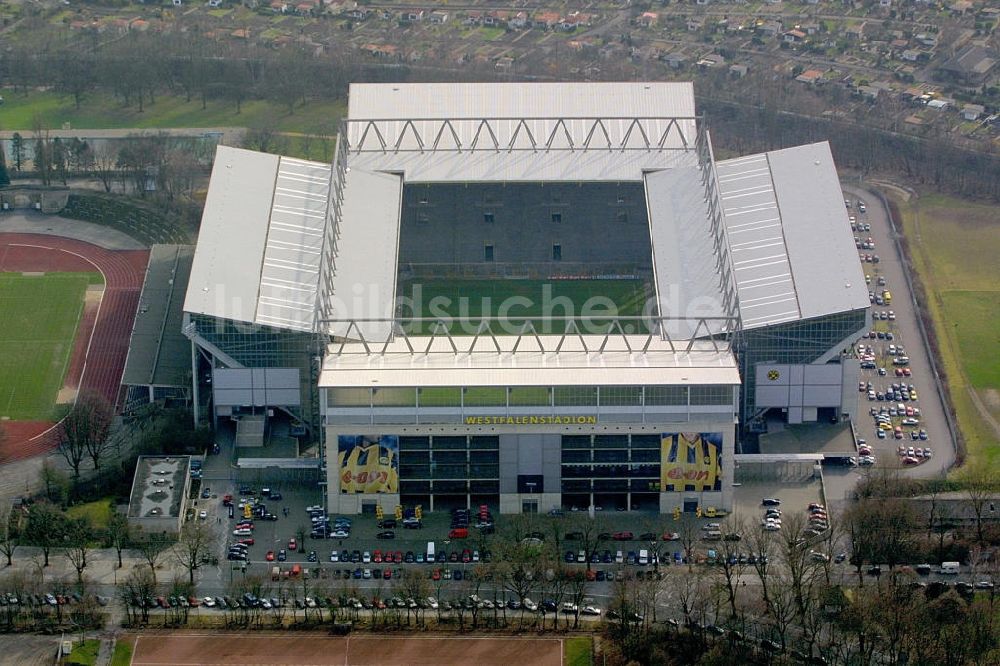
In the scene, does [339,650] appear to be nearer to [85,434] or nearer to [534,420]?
[534,420]

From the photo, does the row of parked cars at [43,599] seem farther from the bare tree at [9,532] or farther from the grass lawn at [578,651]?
the grass lawn at [578,651]

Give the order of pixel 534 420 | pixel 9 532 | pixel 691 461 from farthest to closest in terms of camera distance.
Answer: pixel 691 461
pixel 534 420
pixel 9 532

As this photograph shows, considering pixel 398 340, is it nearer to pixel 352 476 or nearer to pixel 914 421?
pixel 352 476

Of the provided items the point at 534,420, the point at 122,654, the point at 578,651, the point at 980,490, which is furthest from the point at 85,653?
the point at 980,490

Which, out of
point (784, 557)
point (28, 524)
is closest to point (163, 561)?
point (28, 524)

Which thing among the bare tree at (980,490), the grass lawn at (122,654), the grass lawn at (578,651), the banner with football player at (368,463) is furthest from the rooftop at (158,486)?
the bare tree at (980,490)

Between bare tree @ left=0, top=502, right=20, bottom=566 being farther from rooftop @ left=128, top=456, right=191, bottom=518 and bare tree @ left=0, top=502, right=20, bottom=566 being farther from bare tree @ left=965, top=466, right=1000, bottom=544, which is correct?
bare tree @ left=965, top=466, right=1000, bottom=544
